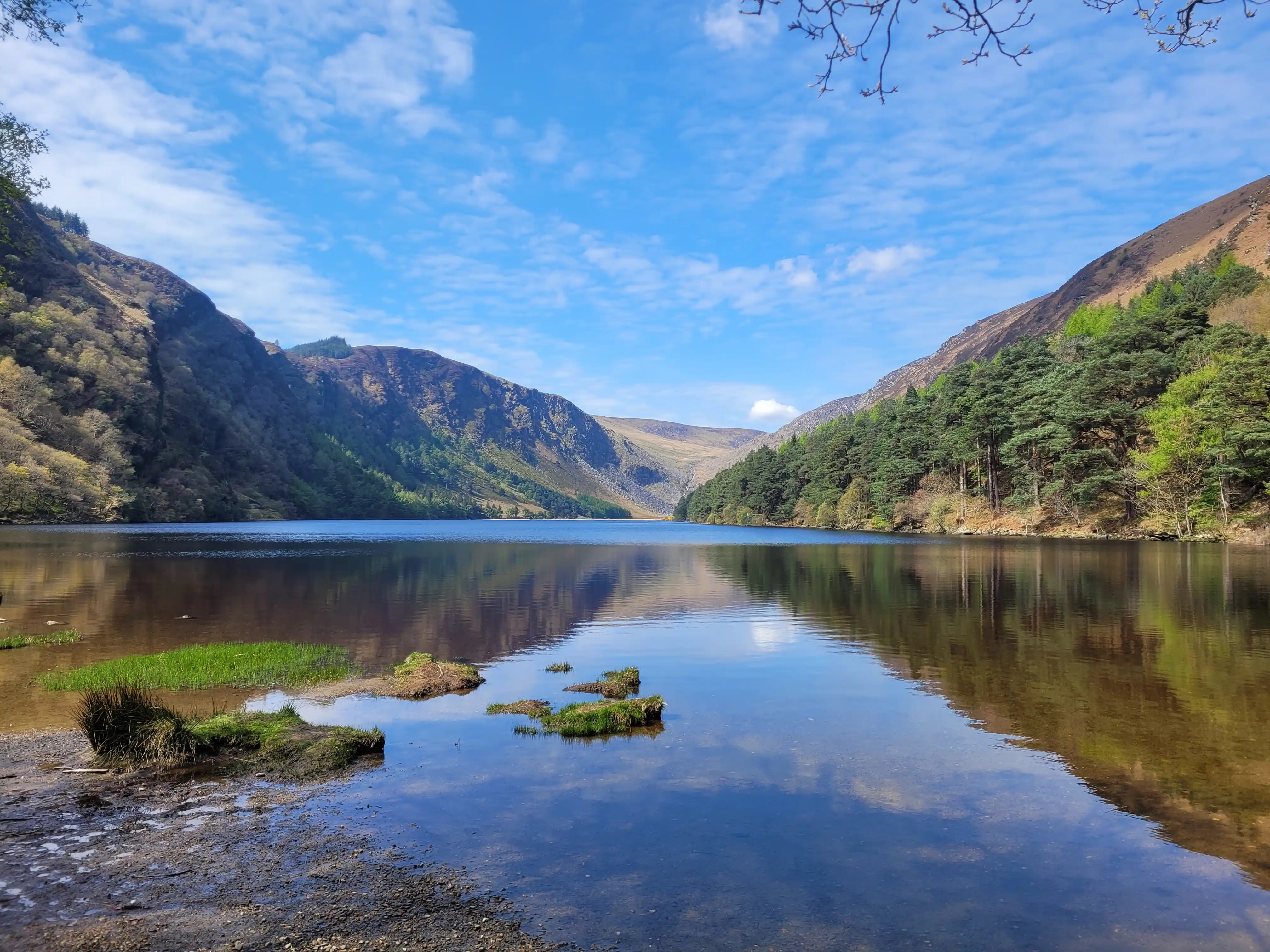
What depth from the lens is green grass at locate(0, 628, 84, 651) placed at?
25.0m

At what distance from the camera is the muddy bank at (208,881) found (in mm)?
7680

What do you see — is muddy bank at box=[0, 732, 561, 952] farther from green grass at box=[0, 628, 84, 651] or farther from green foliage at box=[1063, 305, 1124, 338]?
green foliage at box=[1063, 305, 1124, 338]

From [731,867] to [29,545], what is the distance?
8885 centimetres

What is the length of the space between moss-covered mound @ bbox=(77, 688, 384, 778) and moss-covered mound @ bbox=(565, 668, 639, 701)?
6.55 metres

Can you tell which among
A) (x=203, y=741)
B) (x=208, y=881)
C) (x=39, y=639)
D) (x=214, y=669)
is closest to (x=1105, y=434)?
(x=214, y=669)

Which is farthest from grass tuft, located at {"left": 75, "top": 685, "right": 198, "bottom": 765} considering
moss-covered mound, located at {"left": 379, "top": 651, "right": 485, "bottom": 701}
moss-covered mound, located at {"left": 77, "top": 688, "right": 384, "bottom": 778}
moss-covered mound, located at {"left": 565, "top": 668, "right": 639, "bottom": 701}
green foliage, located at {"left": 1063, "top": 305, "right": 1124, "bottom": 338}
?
green foliage, located at {"left": 1063, "top": 305, "right": 1124, "bottom": 338}

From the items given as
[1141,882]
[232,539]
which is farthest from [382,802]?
[232,539]

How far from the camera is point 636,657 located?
1035 inches

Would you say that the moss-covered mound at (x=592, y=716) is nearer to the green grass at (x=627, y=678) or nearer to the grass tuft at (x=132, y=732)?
the green grass at (x=627, y=678)

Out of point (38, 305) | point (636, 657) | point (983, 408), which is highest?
point (38, 305)

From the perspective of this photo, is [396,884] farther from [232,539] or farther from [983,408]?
[983,408]

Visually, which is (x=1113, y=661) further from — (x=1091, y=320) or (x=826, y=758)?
(x=1091, y=320)

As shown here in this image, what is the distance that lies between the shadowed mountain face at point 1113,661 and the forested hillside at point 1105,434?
2591cm

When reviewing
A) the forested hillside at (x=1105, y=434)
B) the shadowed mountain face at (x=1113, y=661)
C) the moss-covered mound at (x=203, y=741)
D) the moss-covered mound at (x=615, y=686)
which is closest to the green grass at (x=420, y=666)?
the moss-covered mound at (x=615, y=686)
